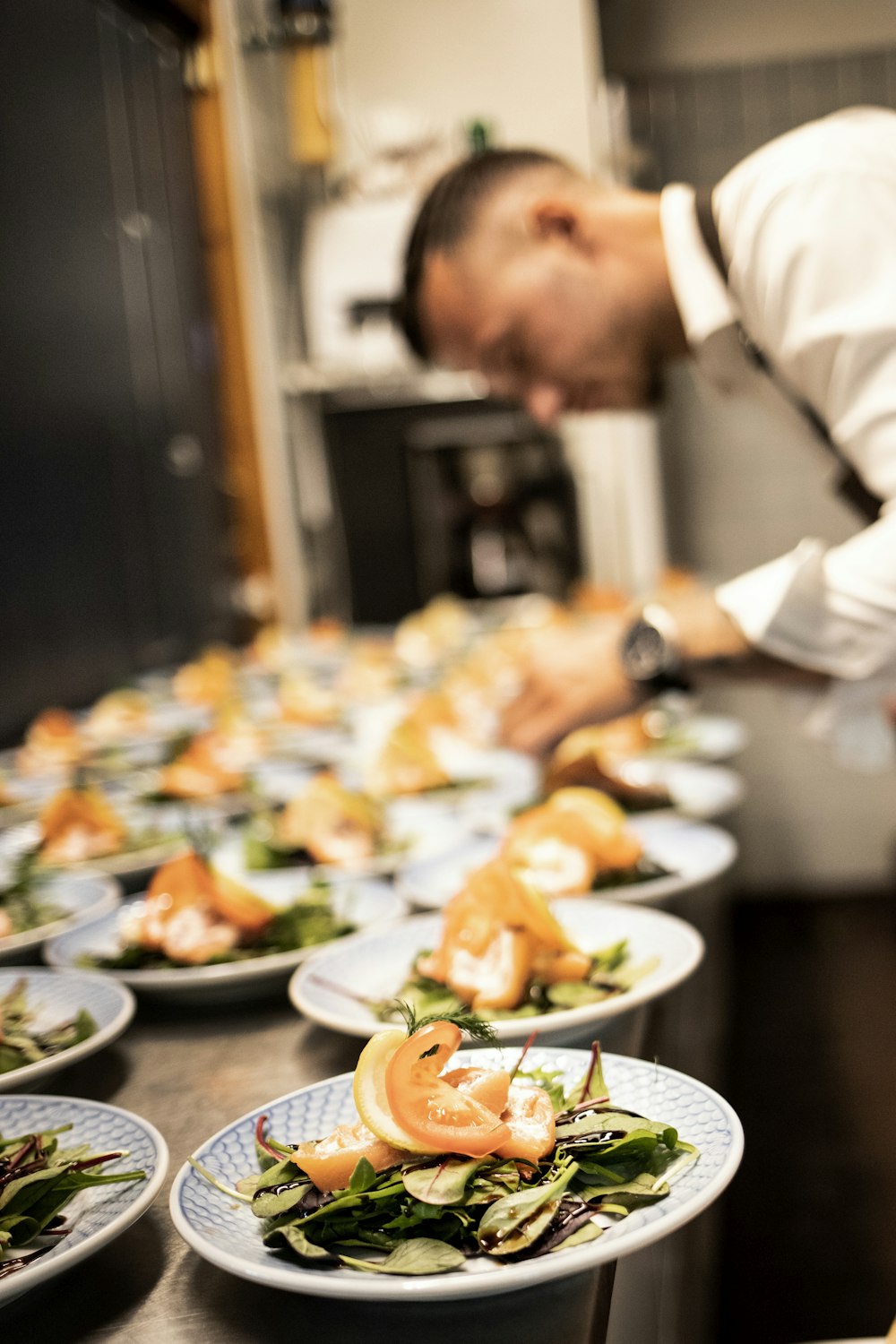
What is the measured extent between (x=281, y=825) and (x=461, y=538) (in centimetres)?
299

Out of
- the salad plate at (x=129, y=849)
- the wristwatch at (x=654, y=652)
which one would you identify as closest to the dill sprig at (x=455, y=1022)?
the salad plate at (x=129, y=849)

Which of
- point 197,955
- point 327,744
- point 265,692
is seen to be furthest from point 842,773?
point 197,955

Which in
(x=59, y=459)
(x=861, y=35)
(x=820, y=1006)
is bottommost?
(x=820, y=1006)

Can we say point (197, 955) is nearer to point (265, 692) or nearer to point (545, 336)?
point (545, 336)

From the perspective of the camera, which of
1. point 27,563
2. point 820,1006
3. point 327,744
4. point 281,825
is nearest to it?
point 281,825

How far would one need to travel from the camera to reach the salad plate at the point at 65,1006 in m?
0.88

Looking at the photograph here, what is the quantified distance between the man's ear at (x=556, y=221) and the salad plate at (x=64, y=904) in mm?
1142

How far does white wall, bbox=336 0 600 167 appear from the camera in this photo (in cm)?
442

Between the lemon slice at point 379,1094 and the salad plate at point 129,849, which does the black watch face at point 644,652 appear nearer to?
the salad plate at point 129,849

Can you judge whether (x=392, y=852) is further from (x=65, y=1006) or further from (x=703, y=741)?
(x=703, y=741)

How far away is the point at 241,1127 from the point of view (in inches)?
28.7

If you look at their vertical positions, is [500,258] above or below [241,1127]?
above

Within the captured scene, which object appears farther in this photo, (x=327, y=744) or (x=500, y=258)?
(x=327, y=744)

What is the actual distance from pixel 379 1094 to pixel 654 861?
69 cm
